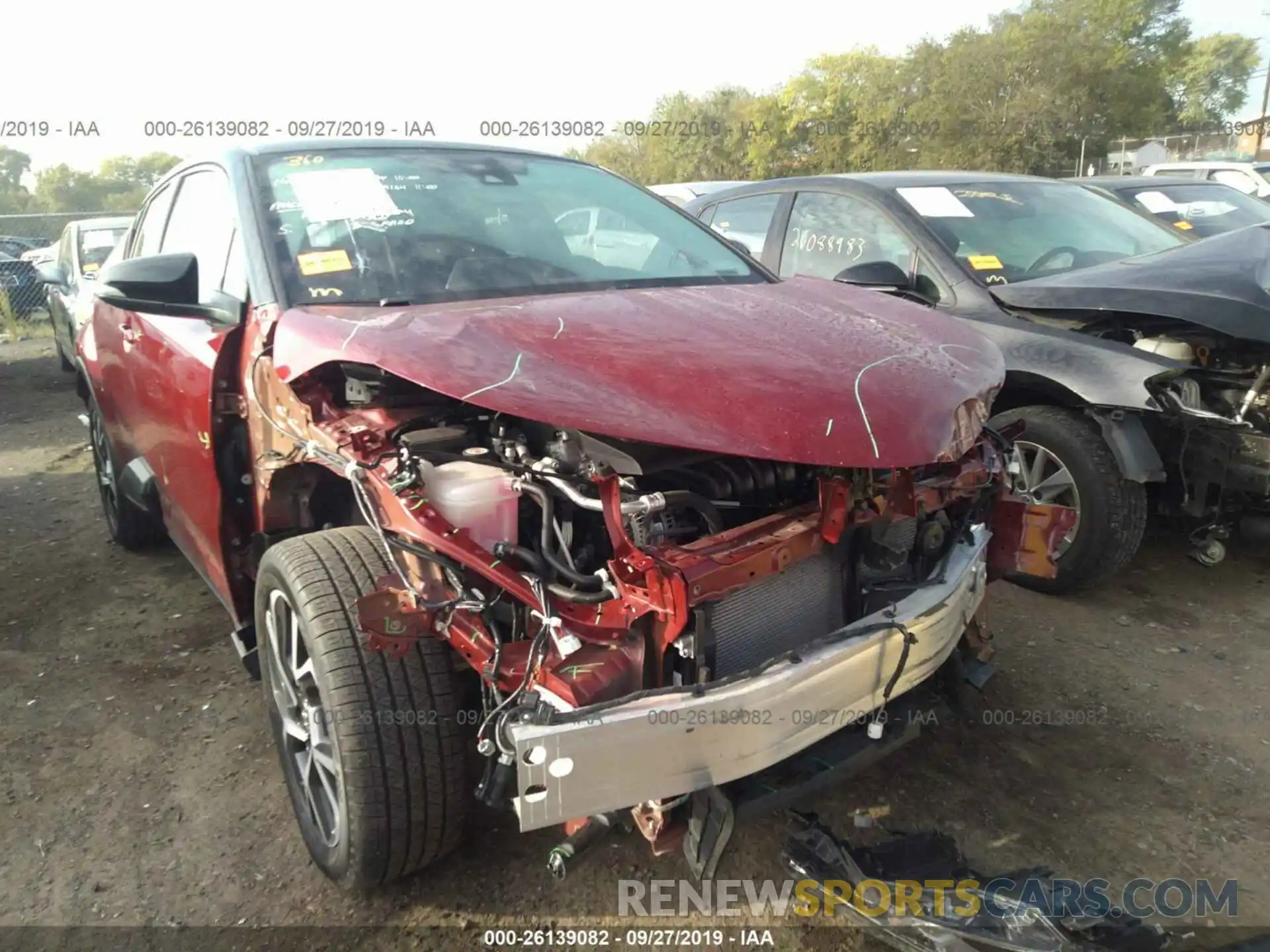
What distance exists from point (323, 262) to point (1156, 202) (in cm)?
651

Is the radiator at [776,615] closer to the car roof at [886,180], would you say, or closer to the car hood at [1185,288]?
the car hood at [1185,288]

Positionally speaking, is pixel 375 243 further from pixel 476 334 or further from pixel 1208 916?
pixel 1208 916

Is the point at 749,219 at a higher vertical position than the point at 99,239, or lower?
higher

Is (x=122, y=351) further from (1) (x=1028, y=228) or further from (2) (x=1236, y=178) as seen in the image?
(2) (x=1236, y=178)

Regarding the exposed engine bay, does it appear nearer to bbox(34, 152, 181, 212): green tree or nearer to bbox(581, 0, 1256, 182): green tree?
bbox(581, 0, 1256, 182): green tree

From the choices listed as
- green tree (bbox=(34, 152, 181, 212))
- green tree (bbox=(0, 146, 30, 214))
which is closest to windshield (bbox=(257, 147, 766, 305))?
green tree (bbox=(34, 152, 181, 212))

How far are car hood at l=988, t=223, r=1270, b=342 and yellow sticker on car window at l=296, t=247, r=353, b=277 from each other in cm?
278

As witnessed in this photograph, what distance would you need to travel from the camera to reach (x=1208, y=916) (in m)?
2.14

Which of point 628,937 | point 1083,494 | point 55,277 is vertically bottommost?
point 628,937

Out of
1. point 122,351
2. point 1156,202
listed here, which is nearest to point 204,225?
point 122,351

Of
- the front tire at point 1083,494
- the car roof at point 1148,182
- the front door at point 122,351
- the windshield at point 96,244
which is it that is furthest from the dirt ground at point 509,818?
the windshield at point 96,244

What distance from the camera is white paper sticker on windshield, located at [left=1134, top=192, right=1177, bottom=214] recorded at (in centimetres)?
664

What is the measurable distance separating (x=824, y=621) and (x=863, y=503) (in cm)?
35

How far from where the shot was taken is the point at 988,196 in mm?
4656
